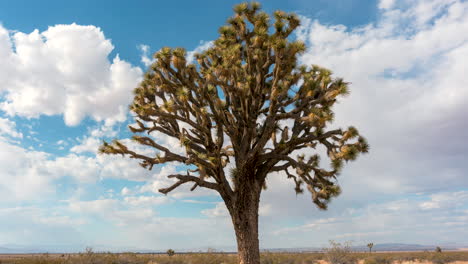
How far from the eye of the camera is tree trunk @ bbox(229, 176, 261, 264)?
9531 millimetres

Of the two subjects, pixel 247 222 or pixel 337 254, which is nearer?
pixel 247 222

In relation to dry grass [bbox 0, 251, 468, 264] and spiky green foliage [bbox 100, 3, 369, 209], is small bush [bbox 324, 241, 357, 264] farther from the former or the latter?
spiky green foliage [bbox 100, 3, 369, 209]

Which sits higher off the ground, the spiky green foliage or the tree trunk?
the spiky green foliage

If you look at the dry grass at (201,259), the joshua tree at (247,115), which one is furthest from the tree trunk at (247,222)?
the dry grass at (201,259)

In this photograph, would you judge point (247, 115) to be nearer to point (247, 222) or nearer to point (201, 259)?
point (247, 222)

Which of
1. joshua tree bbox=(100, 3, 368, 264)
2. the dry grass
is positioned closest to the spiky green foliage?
joshua tree bbox=(100, 3, 368, 264)

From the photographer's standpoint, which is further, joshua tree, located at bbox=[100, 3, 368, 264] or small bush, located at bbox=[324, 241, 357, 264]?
small bush, located at bbox=[324, 241, 357, 264]

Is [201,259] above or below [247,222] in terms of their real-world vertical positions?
below

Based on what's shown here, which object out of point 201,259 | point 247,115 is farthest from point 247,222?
point 201,259

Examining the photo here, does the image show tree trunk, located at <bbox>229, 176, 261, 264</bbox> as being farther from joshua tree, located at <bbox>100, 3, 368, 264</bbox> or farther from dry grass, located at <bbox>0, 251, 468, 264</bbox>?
dry grass, located at <bbox>0, 251, 468, 264</bbox>

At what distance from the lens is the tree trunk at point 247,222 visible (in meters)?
9.53

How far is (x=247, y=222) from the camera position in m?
9.73

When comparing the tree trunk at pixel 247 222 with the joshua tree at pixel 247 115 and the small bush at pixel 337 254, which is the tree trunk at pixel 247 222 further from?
the small bush at pixel 337 254

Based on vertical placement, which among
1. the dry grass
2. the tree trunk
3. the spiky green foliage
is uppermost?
the spiky green foliage
